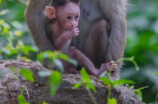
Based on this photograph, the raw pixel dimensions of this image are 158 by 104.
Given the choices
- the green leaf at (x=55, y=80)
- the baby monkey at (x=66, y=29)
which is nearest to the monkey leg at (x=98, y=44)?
the baby monkey at (x=66, y=29)

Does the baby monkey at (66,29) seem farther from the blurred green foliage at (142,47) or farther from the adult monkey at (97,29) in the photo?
the blurred green foliage at (142,47)

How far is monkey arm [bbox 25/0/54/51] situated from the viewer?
512cm

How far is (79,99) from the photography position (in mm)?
4516

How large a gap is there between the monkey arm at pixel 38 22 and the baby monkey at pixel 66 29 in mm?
86

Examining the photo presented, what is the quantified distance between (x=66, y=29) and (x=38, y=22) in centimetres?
44

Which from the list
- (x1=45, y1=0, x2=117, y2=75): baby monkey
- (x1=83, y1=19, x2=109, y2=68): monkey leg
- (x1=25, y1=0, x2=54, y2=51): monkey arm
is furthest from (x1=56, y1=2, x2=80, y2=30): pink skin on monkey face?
(x1=83, y1=19, x2=109, y2=68): monkey leg

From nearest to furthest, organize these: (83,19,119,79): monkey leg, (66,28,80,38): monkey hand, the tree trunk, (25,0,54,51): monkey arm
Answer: the tree trunk, (66,28,80,38): monkey hand, (25,0,54,51): monkey arm, (83,19,119,79): monkey leg

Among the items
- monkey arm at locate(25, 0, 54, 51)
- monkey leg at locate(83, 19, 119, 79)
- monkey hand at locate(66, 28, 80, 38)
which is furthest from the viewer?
monkey leg at locate(83, 19, 119, 79)

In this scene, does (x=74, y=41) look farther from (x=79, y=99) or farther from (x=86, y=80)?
(x=86, y=80)

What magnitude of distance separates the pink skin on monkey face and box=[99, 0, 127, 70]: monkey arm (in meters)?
0.71

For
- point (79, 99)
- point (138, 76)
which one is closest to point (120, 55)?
point (79, 99)

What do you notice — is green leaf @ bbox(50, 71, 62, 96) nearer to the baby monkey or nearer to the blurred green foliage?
A: the baby monkey

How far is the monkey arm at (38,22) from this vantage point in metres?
5.12

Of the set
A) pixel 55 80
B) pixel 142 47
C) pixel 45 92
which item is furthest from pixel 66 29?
pixel 142 47
